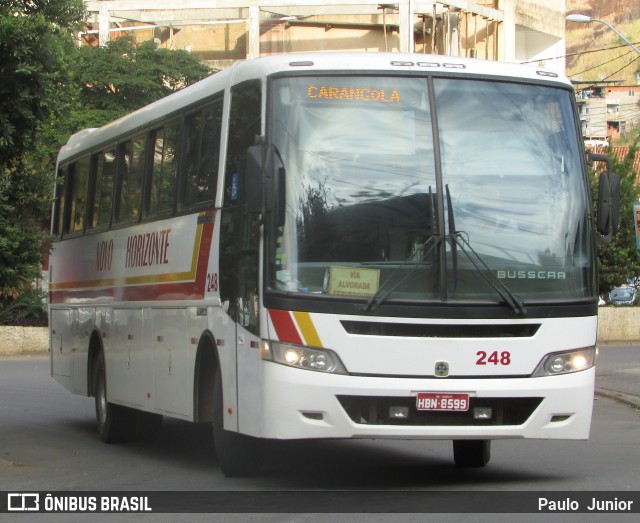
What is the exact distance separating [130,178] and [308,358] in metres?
5.43

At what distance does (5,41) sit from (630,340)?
1017 inches

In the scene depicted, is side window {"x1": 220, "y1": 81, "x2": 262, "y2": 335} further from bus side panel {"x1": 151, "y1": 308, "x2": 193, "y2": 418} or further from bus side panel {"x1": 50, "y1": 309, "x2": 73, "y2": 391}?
bus side panel {"x1": 50, "y1": 309, "x2": 73, "y2": 391}

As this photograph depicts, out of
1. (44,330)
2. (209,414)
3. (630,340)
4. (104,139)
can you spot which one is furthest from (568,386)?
(630,340)

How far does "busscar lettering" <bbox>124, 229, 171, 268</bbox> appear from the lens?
12.6 m

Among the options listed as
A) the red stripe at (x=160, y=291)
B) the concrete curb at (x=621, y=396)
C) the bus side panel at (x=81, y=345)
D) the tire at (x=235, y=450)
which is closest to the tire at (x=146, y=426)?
the bus side panel at (x=81, y=345)

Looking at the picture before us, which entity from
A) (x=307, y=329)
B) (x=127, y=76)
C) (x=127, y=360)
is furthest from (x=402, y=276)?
(x=127, y=76)

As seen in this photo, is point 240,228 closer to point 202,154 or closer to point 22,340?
point 202,154

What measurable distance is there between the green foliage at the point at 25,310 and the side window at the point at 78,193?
14334 mm

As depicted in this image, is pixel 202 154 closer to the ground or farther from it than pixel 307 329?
farther from it

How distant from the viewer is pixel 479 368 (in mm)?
9516

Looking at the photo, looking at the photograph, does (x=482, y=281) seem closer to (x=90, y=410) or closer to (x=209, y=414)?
(x=209, y=414)

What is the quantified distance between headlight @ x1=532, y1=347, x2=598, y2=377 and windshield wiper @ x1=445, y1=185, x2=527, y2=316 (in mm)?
429

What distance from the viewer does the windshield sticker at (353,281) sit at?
944cm

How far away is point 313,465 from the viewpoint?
11.8 m
